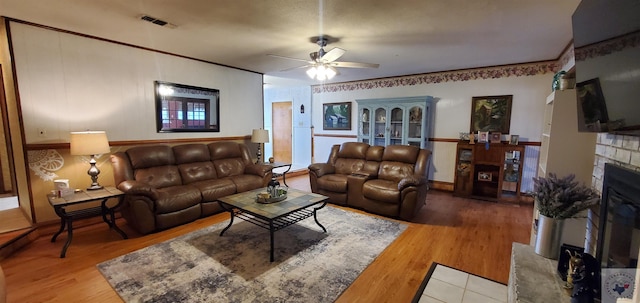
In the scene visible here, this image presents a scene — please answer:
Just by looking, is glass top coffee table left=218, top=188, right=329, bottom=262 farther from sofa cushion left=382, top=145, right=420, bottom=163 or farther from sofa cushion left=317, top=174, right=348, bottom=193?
sofa cushion left=382, top=145, right=420, bottom=163

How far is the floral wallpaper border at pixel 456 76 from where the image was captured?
13.8ft

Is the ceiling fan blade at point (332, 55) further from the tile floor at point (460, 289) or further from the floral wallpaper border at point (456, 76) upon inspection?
the floral wallpaper border at point (456, 76)

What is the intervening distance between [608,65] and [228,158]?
436cm

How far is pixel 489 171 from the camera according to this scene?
4.55 m

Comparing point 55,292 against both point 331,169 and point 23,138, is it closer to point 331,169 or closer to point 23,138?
point 23,138

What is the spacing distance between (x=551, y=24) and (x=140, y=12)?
399 centimetres

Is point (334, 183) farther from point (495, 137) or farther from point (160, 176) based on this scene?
point (495, 137)

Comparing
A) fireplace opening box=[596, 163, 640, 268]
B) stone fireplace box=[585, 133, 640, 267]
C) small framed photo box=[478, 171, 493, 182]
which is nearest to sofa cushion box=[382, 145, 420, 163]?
small framed photo box=[478, 171, 493, 182]

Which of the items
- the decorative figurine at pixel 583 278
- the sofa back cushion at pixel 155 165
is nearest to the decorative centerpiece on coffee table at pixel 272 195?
the sofa back cushion at pixel 155 165

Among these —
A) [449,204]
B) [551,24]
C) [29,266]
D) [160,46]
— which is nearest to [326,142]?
[449,204]

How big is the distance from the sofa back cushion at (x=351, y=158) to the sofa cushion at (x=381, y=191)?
62 centimetres

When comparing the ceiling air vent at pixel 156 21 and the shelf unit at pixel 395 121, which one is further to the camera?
the shelf unit at pixel 395 121

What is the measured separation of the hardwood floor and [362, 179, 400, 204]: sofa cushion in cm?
46

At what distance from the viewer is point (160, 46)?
365 centimetres
